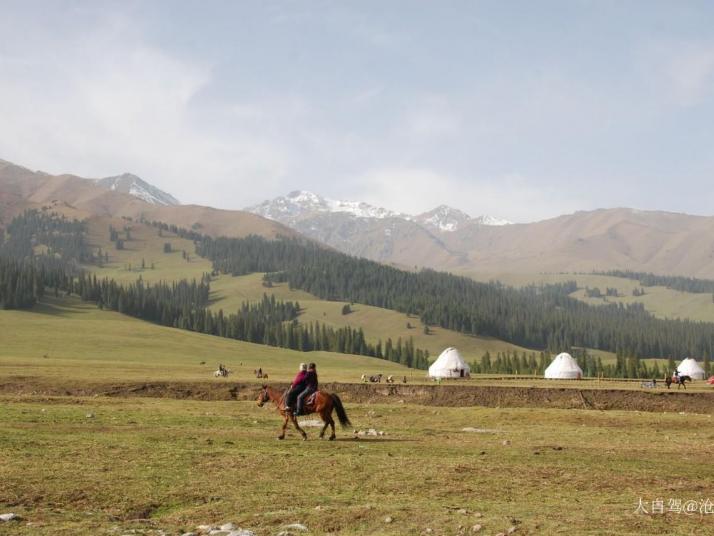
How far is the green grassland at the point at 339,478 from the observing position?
15.4 metres

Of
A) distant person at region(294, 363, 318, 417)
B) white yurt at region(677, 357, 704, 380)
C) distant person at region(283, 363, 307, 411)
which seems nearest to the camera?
distant person at region(283, 363, 307, 411)

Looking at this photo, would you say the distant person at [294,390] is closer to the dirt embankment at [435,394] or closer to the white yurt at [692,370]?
the dirt embankment at [435,394]

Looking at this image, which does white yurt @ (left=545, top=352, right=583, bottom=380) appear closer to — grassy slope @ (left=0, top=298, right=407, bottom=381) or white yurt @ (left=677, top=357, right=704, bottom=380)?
white yurt @ (left=677, top=357, right=704, bottom=380)

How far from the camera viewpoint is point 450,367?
9444cm

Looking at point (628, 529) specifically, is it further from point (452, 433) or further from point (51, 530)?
point (452, 433)

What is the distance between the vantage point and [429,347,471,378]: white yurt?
9362cm

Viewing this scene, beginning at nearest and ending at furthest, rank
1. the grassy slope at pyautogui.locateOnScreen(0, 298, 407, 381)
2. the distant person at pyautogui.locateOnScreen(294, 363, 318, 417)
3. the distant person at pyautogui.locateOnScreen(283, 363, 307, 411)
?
the distant person at pyautogui.locateOnScreen(283, 363, 307, 411), the distant person at pyautogui.locateOnScreen(294, 363, 318, 417), the grassy slope at pyautogui.locateOnScreen(0, 298, 407, 381)

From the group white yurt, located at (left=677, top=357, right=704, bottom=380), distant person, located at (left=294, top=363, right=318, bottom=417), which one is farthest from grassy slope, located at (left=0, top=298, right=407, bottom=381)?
distant person, located at (left=294, top=363, right=318, bottom=417)

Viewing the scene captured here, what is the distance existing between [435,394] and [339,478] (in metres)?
38.4

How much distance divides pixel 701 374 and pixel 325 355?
8028 cm

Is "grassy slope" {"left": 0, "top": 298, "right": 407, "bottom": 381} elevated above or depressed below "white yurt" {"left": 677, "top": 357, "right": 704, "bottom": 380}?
below

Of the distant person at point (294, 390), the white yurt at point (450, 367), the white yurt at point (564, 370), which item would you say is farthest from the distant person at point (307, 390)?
the white yurt at point (564, 370)

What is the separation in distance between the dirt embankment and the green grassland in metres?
18.4

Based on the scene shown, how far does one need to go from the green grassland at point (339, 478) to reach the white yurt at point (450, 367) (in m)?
59.2
